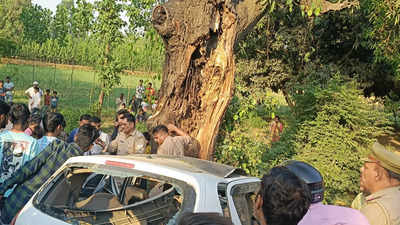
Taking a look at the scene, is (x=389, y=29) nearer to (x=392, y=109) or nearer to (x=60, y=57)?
(x=392, y=109)

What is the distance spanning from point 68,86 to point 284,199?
32338 mm

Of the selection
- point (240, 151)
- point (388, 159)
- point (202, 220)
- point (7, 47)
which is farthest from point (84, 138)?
point (7, 47)

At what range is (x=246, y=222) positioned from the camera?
317 cm

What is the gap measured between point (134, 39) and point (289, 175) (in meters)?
8.50

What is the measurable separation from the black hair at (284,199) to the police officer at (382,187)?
904mm

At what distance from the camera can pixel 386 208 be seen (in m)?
2.86

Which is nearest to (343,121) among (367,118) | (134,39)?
(367,118)

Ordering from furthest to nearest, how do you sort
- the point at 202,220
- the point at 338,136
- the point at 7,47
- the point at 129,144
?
1. the point at 7,47
2. the point at 338,136
3. the point at 129,144
4. the point at 202,220

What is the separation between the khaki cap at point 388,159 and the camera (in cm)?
285

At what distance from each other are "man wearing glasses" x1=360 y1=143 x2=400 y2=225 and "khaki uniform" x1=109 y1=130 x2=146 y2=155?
3723 mm

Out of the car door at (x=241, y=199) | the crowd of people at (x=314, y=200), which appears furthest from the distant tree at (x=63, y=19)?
the crowd of people at (x=314, y=200)

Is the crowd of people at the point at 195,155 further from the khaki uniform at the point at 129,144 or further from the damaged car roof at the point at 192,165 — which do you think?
the damaged car roof at the point at 192,165

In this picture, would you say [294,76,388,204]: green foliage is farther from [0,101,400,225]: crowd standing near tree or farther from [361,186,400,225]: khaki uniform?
[361,186,400,225]: khaki uniform

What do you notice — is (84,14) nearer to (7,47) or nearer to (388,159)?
(388,159)
